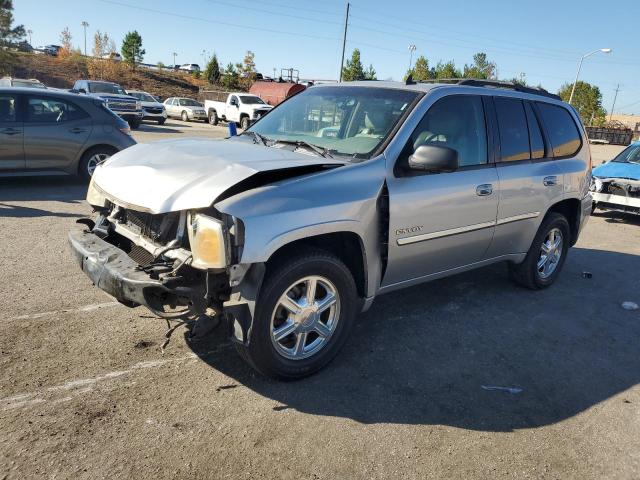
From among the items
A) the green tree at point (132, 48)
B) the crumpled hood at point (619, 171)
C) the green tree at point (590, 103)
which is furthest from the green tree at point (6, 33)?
the green tree at point (590, 103)

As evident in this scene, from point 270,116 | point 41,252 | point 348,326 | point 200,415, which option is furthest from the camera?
point 41,252

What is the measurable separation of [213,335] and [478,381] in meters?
1.96

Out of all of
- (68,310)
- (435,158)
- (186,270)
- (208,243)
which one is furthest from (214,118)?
(208,243)

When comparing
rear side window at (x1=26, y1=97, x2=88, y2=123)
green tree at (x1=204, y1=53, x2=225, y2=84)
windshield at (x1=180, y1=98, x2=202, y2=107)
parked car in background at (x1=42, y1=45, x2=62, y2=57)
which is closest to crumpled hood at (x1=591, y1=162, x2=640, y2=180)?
rear side window at (x1=26, y1=97, x2=88, y2=123)

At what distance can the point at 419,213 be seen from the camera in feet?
12.3

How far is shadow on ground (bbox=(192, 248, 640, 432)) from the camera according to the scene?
10.5ft

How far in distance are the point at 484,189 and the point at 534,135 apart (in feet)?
3.83

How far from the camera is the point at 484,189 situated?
425 cm

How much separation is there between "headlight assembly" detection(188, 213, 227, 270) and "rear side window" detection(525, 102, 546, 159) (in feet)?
11.2

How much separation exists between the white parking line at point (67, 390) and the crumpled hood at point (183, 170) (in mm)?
1081

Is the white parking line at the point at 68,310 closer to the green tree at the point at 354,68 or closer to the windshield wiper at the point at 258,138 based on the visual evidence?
the windshield wiper at the point at 258,138

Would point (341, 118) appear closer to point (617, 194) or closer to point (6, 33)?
point (617, 194)

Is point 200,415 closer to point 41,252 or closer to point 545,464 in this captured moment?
point 545,464

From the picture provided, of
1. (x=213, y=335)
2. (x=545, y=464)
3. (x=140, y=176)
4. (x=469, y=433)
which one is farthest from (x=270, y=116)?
(x=545, y=464)
